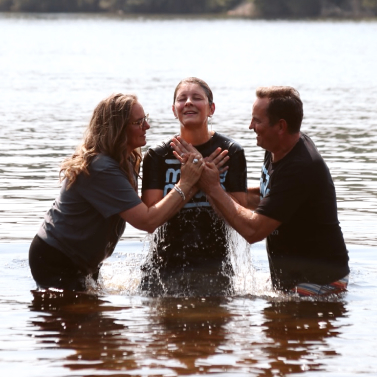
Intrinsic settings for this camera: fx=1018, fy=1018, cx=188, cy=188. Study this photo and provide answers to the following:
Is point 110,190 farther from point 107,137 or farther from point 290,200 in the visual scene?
point 290,200

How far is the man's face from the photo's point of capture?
8.71 m

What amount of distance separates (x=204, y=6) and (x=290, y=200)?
135 meters

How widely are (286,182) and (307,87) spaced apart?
30176 mm

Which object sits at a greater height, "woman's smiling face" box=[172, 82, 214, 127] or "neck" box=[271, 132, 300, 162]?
"woman's smiling face" box=[172, 82, 214, 127]

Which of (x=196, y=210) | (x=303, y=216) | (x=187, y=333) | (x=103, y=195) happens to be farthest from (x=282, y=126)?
(x=187, y=333)

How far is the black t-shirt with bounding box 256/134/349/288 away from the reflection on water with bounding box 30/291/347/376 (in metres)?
0.47

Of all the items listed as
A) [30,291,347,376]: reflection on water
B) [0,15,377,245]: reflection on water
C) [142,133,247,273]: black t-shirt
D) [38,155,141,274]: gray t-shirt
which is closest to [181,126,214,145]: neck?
[142,133,247,273]: black t-shirt

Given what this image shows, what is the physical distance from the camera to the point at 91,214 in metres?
A: 8.95

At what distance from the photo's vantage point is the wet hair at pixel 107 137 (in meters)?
8.78

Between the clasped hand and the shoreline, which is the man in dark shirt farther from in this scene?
the shoreline

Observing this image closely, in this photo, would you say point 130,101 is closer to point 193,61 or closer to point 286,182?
point 286,182

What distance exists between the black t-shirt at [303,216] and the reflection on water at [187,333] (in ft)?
1.54

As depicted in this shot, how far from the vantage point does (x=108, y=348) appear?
8297mm

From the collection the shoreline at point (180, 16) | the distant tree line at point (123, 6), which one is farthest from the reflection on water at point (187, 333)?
the distant tree line at point (123, 6)
